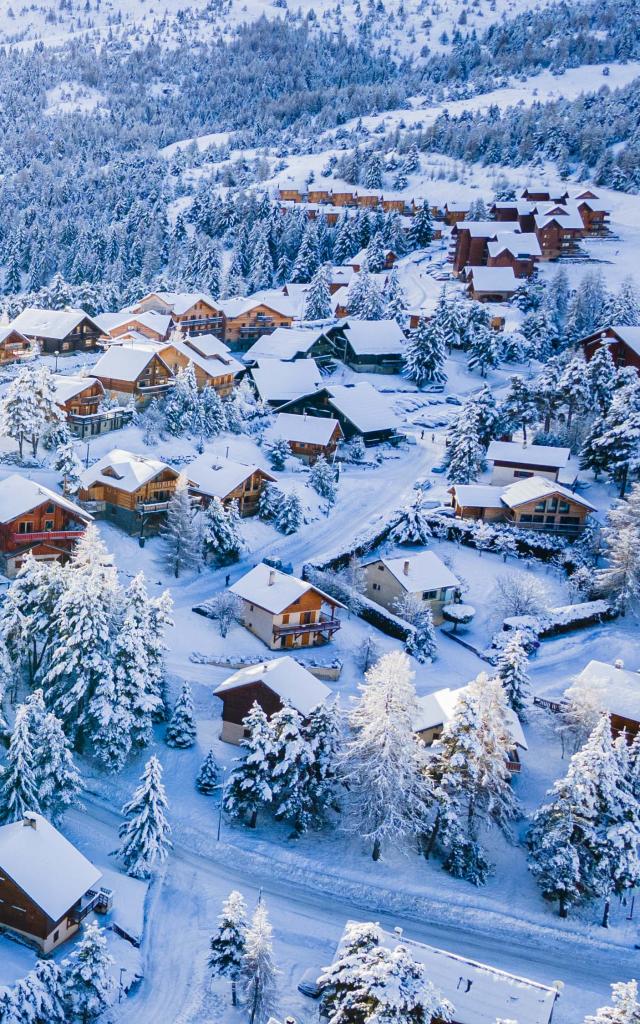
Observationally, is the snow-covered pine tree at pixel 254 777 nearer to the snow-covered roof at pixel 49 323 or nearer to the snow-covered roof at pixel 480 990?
the snow-covered roof at pixel 480 990

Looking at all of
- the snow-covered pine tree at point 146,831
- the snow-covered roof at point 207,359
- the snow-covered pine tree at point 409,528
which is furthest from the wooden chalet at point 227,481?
the snow-covered pine tree at point 146,831

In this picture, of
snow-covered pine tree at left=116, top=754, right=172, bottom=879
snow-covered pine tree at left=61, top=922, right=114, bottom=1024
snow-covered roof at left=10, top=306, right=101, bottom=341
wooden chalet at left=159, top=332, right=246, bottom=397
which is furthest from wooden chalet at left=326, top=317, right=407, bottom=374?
snow-covered pine tree at left=61, top=922, right=114, bottom=1024

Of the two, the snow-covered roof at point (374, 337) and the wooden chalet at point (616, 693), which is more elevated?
the wooden chalet at point (616, 693)

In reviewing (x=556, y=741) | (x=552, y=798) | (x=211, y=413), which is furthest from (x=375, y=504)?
(x=552, y=798)

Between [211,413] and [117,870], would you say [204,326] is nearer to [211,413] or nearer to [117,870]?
[211,413]

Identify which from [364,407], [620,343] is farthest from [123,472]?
[620,343]

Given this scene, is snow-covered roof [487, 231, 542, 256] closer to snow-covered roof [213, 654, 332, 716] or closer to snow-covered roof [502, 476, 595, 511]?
snow-covered roof [502, 476, 595, 511]
